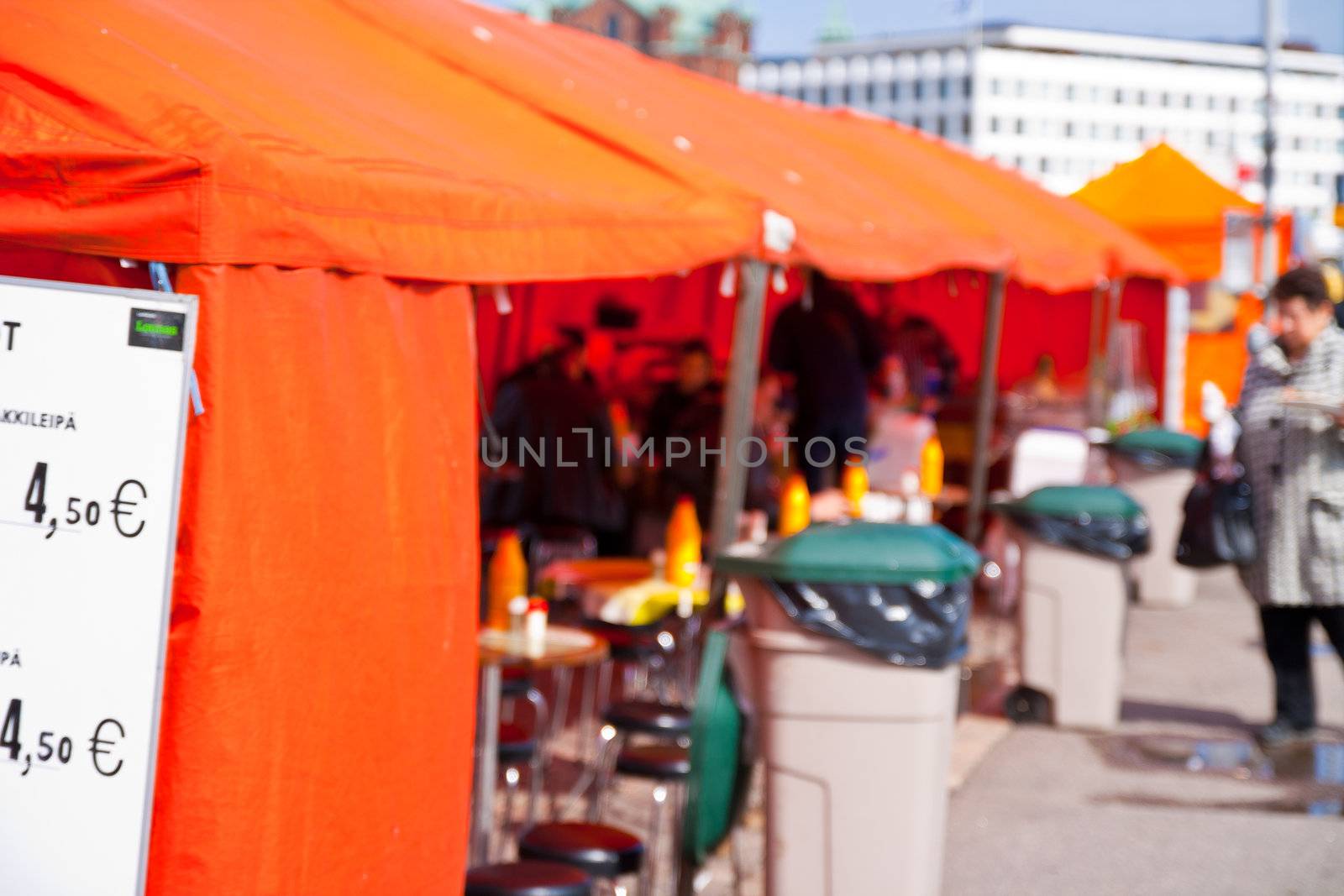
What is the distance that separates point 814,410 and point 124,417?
750 cm

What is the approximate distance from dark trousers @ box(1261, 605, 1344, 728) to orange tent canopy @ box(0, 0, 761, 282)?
326 centimetres

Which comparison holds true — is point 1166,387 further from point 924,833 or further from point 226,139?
point 226,139

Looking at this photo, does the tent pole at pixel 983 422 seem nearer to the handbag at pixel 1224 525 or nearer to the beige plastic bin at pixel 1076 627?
the beige plastic bin at pixel 1076 627

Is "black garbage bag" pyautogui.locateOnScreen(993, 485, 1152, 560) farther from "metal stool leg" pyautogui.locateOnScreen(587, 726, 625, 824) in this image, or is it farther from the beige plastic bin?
"metal stool leg" pyautogui.locateOnScreen(587, 726, 625, 824)

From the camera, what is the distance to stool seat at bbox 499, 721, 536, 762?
5.44 meters

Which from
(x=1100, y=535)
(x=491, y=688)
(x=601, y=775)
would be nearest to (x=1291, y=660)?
(x=1100, y=535)

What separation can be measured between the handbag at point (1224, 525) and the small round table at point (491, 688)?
305cm

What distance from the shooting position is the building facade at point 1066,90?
4697 inches

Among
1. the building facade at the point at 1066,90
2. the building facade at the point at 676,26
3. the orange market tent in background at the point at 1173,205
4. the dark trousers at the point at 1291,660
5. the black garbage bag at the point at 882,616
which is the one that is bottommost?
the dark trousers at the point at 1291,660

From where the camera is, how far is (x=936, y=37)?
125062 millimetres

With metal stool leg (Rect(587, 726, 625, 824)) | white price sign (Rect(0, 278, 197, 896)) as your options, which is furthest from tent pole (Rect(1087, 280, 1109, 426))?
white price sign (Rect(0, 278, 197, 896))

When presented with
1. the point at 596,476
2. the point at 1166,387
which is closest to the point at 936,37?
the point at 1166,387

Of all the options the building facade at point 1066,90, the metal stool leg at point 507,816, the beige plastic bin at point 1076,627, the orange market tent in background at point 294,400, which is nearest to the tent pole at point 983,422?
the beige plastic bin at point 1076,627

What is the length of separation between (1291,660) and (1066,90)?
11793 centimetres
